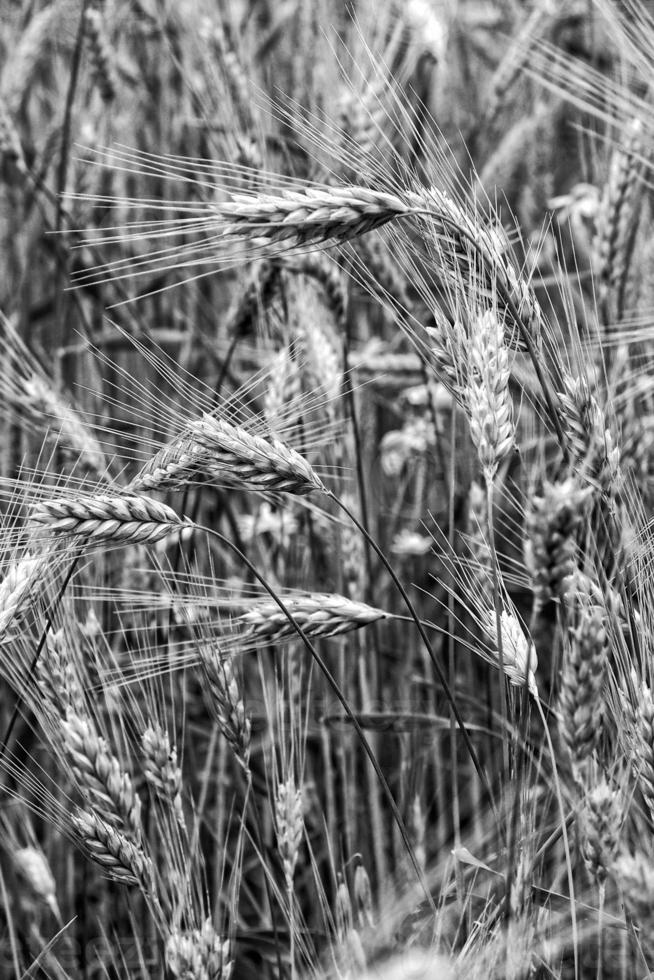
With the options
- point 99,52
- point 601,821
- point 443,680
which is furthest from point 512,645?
point 99,52

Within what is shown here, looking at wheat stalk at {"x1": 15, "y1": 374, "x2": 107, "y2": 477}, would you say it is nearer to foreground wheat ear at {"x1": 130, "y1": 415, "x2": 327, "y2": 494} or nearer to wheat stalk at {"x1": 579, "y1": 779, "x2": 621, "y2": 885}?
foreground wheat ear at {"x1": 130, "y1": 415, "x2": 327, "y2": 494}

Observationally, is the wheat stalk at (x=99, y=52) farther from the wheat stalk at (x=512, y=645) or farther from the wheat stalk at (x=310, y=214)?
the wheat stalk at (x=512, y=645)

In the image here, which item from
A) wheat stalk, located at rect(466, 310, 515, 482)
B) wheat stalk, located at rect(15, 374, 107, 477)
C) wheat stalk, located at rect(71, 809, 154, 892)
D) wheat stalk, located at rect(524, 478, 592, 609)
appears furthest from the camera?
wheat stalk, located at rect(15, 374, 107, 477)

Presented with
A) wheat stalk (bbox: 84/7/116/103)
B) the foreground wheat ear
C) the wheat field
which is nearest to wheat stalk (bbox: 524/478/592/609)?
the wheat field

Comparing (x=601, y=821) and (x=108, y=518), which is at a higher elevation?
(x=108, y=518)

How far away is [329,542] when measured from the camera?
1814mm

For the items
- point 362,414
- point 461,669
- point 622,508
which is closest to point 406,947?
point 622,508

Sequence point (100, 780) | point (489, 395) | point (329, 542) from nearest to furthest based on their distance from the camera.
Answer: point (489, 395) → point (100, 780) → point (329, 542)

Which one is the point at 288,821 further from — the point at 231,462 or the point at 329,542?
the point at 329,542

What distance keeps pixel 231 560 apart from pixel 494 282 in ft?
3.53

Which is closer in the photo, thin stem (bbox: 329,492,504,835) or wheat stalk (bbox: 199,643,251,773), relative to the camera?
thin stem (bbox: 329,492,504,835)

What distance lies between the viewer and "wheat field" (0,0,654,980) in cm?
97

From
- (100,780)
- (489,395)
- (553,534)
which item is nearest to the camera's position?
(553,534)

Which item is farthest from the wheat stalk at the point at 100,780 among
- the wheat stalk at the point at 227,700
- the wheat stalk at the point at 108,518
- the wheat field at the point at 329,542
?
the wheat stalk at the point at 108,518
